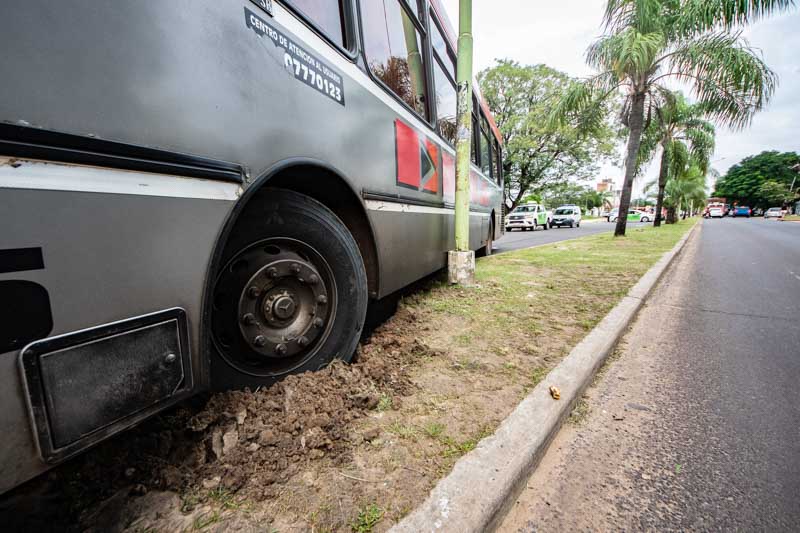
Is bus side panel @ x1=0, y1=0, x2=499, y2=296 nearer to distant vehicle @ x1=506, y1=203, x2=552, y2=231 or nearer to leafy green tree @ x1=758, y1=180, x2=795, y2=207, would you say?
distant vehicle @ x1=506, y1=203, x2=552, y2=231

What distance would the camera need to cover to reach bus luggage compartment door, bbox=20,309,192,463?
2.41 feet

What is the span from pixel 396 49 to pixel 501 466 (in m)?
2.67

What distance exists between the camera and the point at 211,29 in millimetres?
1078

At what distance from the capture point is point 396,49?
2525mm

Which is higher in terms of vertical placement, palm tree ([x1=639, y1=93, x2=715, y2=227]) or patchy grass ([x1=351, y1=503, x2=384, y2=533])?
palm tree ([x1=639, y1=93, x2=715, y2=227])

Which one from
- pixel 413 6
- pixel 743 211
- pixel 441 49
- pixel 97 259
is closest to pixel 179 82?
pixel 97 259

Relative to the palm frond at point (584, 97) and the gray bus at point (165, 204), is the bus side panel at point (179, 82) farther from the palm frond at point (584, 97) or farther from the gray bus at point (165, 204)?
the palm frond at point (584, 97)

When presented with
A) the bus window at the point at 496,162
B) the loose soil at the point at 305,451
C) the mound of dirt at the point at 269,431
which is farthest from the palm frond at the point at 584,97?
the mound of dirt at the point at 269,431

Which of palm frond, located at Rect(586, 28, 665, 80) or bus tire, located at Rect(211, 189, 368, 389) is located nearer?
bus tire, located at Rect(211, 189, 368, 389)

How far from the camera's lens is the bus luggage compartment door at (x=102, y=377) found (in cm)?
73

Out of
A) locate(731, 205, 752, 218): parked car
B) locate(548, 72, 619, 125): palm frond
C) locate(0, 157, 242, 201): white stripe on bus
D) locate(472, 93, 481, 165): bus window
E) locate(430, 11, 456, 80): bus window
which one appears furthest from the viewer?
locate(731, 205, 752, 218): parked car

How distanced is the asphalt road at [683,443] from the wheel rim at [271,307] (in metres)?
1.04

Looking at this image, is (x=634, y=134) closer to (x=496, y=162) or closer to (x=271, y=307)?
(x=496, y=162)

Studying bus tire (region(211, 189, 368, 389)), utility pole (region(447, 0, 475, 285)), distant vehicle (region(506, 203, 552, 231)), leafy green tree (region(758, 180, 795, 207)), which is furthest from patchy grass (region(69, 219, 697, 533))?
leafy green tree (region(758, 180, 795, 207))
